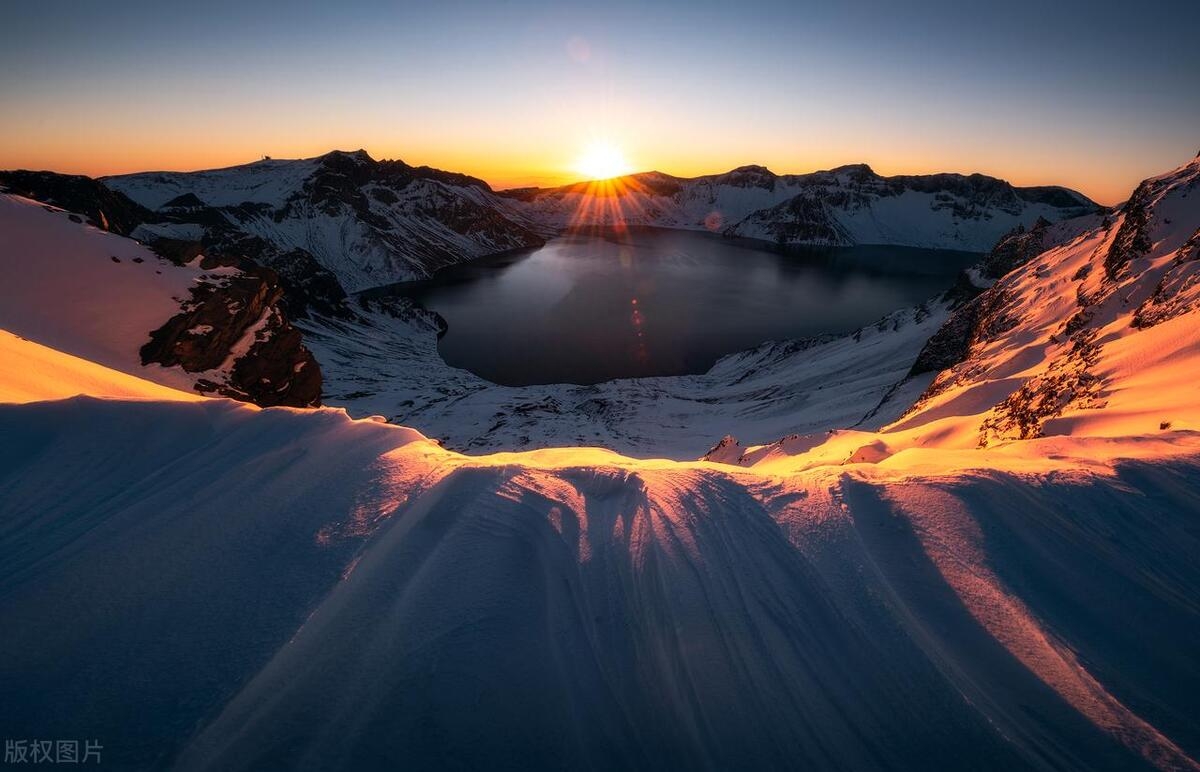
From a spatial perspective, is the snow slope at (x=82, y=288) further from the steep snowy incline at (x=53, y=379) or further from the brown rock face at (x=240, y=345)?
the steep snowy incline at (x=53, y=379)

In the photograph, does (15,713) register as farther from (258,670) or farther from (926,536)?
(926,536)

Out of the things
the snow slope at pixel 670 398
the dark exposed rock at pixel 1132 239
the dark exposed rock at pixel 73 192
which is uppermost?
the dark exposed rock at pixel 73 192

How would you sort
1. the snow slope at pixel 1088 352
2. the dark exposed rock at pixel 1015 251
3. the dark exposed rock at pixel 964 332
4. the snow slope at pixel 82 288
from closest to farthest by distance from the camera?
1. the snow slope at pixel 1088 352
2. the snow slope at pixel 82 288
3. the dark exposed rock at pixel 964 332
4. the dark exposed rock at pixel 1015 251

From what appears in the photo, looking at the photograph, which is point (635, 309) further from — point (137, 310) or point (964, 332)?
point (137, 310)

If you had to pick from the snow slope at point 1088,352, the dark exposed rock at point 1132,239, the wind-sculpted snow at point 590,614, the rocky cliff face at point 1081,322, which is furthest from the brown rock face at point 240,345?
the dark exposed rock at point 1132,239

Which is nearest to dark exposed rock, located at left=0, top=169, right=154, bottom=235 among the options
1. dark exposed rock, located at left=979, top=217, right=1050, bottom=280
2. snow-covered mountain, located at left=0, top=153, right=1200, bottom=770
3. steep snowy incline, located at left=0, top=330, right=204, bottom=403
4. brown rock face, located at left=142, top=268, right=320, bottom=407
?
brown rock face, located at left=142, top=268, right=320, bottom=407

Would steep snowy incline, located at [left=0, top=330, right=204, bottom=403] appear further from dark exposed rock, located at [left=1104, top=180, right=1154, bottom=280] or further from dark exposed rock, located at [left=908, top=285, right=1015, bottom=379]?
dark exposed rock, located at [left=908, top=285, right=1015, bottom=379]

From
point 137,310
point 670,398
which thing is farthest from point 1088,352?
point 670,398
